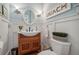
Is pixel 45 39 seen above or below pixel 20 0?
below

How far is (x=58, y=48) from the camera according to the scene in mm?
1046

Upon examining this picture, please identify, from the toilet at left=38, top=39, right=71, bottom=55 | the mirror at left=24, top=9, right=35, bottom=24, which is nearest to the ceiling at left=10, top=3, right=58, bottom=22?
the mirror at left=24, top=9, right=35, bottom=24

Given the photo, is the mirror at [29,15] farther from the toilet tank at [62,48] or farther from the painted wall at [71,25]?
the toilet tank at [62,48]

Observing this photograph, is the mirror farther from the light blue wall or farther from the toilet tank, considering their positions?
the toilet tank

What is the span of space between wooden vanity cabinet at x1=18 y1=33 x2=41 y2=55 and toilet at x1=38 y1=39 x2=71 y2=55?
0.43ft

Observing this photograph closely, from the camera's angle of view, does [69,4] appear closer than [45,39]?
Yes

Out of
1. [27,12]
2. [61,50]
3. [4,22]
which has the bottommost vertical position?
[61,50]

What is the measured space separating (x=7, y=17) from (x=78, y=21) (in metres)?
0.93

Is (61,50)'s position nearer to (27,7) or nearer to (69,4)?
(69,4)

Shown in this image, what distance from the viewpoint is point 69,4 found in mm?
980

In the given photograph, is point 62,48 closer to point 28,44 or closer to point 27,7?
point 28,44

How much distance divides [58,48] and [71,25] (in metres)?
0.36

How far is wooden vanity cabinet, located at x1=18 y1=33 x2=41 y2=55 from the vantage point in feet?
3.49

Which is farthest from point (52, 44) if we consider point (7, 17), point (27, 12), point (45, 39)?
point (7, 17)
